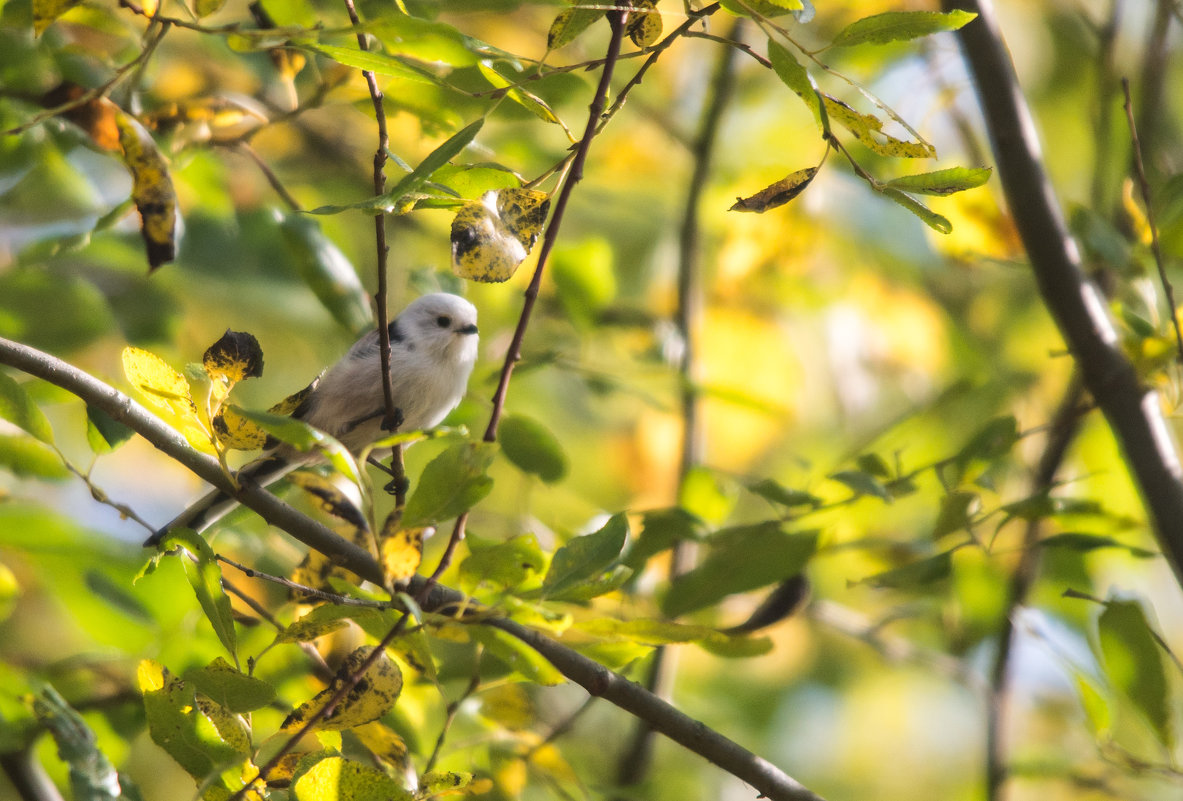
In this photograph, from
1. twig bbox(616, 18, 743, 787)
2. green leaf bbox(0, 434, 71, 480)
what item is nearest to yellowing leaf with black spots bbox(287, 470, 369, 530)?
green leaf bbox(0, 434, 71, 480)

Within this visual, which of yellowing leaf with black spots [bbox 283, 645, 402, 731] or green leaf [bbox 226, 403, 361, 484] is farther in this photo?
yellowing leaf with black spots [bbox 283, 645, 402, 731]

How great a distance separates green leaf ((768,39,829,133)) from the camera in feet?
2.98

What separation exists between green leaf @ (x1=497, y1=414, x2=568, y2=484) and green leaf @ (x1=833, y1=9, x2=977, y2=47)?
0.84 metres

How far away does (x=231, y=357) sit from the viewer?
1.00 meters

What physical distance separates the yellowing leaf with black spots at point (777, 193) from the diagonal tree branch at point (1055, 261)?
72cm

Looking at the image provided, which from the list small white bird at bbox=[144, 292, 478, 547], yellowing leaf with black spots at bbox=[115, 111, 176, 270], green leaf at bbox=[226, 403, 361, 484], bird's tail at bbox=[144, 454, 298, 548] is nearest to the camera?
green leaf at bbox=[226, 403, 361, 484]

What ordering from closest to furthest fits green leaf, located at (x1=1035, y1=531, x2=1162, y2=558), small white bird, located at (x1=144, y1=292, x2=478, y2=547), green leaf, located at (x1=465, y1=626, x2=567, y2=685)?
green leaf, located at (x1=465, y1=626, x2=567, y2=685) < green leaf, located at (x1=1035, y1=531, x2=1162, y2=558) < small white bird, located at (x1=144, y1=292, x2=478, y2=547)

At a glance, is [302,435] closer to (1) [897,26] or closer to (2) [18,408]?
(2) [18,408]

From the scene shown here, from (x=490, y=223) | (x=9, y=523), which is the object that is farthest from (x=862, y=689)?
(x=490, y=223)

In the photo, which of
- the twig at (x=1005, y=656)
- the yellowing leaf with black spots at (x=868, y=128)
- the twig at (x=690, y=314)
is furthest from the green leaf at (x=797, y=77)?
the twig at (x=1005, y=656)

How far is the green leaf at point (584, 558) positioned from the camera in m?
0.99

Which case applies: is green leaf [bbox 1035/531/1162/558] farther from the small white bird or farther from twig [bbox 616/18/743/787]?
the small white bird

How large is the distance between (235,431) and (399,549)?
0.74 ft

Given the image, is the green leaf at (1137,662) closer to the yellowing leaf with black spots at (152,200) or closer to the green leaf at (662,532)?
the green leaf at (662,532)
